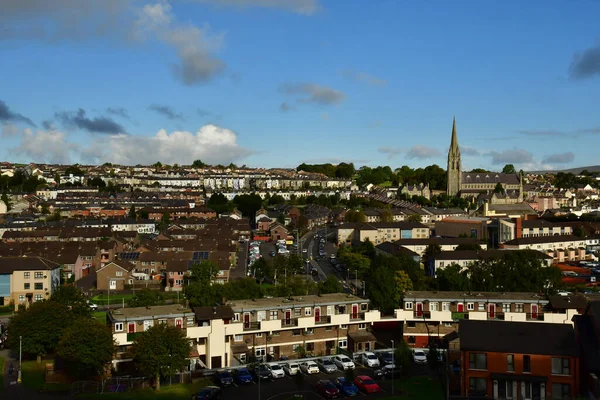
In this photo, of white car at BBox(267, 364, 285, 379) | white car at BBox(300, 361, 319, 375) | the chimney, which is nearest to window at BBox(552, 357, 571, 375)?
white car at BBox(300, 361, 319, 375)

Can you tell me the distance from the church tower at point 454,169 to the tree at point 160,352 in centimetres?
6203

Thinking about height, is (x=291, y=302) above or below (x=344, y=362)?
above

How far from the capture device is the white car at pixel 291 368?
1579cm

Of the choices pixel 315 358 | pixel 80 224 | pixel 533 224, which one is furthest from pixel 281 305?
pixel 80 224

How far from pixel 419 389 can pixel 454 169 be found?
203ft

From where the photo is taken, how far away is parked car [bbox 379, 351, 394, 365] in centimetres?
1628

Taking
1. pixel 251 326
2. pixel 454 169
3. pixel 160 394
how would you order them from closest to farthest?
pixel 160 394 → pixel 251 326 → pixel 454 169

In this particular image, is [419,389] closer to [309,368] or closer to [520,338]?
[520,338]

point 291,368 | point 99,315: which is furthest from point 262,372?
point 99,315

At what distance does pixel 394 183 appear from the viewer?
94.2 metres

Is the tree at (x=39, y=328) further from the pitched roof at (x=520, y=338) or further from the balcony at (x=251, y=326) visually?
the pitched roof at (x=520, y=338)

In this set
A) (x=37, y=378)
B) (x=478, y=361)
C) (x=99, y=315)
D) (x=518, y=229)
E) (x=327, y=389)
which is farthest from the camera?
(x=518, y=229)

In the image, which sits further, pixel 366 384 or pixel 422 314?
pixel 422 314

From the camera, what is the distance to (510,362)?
13727mm
